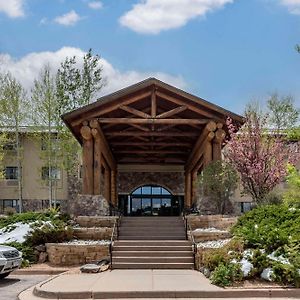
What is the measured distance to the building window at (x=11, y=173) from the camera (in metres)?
45.6

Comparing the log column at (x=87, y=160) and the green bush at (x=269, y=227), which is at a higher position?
the log column at (x=87, y=160)

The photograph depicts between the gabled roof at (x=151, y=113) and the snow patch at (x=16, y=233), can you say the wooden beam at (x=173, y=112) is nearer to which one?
the gabled roof at (x=151, y=113)

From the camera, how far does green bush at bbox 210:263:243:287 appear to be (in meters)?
12.1

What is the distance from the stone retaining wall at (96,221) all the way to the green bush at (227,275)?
318 inches

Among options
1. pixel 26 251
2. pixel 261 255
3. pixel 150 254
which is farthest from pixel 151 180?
pixel 261 255

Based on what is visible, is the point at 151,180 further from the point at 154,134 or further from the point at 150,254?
the point at 150,254

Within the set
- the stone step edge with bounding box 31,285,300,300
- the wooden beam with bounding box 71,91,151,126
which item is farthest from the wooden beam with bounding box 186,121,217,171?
the stone step edge with bounding box 31,285,300,300

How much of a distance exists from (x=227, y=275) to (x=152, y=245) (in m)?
5.81

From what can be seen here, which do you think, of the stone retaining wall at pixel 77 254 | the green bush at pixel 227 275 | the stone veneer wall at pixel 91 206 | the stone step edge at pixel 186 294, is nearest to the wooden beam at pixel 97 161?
the stone veneer wall at pixel 91 206

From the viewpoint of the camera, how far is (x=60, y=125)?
3834 centimetres

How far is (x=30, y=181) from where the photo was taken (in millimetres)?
45594

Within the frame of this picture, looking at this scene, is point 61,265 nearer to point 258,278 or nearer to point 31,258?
point 31,258

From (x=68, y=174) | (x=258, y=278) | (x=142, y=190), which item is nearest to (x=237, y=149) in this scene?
(x=258, y=278)

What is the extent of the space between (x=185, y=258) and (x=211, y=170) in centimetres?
673
